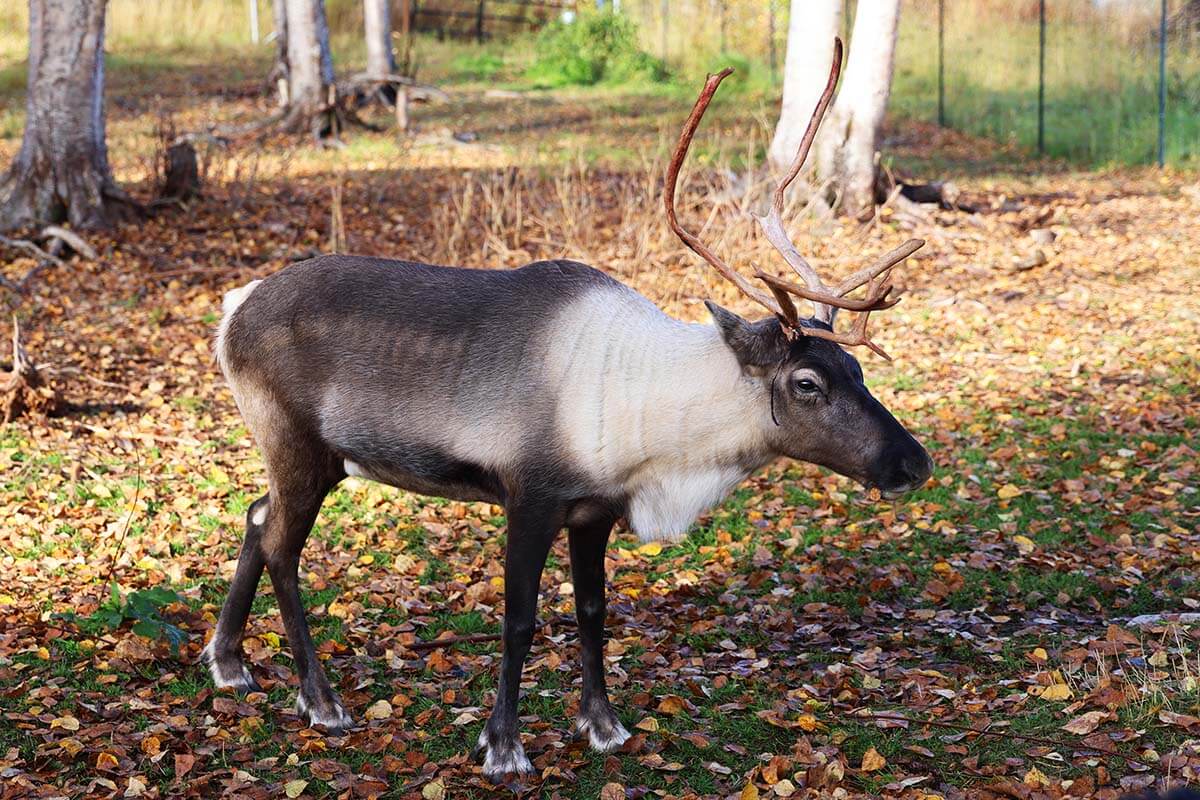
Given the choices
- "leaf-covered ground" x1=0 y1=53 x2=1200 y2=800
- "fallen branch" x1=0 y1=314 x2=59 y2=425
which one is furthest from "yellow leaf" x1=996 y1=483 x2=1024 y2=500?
"fallen branch" x1=0 y1=314 x2=59 y2=425

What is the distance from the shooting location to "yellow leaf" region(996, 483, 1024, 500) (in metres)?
7.18

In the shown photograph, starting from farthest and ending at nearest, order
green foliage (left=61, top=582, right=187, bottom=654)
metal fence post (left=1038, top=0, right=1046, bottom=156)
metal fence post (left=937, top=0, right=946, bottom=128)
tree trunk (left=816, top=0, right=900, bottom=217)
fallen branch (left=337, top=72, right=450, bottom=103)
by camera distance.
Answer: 1. metal fence post (left=937, top=0, right=946, bottom=128)
2. fallen branch (left=337, top=72, right=450, bottom=103)
3. metal fence post (left=1038, top=0, right=1046, bottom=156)
4. tree trunk (left=816, top=0, right=900, bottom=217)
5. green foliage (left=61, top=582, right=187, bottom=654)

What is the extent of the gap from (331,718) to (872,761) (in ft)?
6.54

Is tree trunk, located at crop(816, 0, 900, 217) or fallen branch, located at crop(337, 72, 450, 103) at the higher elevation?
fallen branch, located at crop(337, 72, 450, 103)

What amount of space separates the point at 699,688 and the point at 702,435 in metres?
1.36

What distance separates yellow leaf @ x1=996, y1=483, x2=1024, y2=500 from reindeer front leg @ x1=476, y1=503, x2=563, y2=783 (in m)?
3.67

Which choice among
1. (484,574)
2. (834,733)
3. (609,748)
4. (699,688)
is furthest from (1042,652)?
(484,574)

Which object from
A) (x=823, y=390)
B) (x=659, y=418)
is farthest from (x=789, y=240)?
(x=659, y=418)

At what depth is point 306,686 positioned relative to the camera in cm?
487

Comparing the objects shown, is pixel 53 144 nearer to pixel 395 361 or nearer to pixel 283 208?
Answer: pixel 283 208

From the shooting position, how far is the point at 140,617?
17.5 feet

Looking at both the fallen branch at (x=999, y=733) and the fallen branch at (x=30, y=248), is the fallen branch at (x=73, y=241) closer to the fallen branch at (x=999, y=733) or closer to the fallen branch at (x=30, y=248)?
the fallen branch at (x=30, y=248)

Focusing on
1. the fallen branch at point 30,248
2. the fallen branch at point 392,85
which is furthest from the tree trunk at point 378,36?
the fallen branch at point 30,248

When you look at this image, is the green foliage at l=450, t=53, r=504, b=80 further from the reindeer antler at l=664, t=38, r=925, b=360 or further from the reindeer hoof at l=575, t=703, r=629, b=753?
the reindeer hoof at l=575, t=703, r=629, b=753
